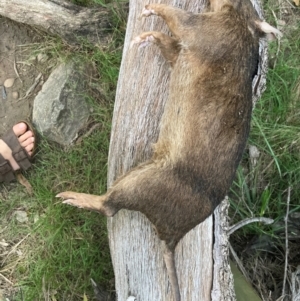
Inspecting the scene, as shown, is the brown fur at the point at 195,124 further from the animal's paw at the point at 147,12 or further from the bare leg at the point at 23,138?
the bare leg at the point at 23,138

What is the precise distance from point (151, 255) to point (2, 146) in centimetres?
139

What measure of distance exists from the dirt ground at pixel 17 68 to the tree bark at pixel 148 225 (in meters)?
1.00

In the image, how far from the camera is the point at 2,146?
127 inches

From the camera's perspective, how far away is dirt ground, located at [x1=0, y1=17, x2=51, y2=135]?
3.25 metres

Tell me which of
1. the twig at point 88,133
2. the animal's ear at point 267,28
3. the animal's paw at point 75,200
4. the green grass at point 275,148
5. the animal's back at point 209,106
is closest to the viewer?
the animal's back at point 209,106

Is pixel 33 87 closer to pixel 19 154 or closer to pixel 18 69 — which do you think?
pixel 18 69

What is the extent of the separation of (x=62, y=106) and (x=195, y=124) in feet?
4.06

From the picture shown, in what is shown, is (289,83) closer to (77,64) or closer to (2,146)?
(77,64)

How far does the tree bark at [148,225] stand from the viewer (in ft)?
7.91

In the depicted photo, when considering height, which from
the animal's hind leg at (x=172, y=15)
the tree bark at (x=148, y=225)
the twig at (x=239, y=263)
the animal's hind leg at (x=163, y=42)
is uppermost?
the animal's hind leg at (x=172, y=15)

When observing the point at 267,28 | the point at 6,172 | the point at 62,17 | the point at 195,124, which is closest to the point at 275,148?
the point at 267,28

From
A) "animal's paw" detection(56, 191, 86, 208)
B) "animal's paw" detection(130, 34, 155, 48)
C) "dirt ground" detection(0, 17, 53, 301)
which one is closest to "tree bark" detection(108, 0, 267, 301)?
"animal's paw" detection(130, 34, 155, 48)

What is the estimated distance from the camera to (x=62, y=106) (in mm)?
3166

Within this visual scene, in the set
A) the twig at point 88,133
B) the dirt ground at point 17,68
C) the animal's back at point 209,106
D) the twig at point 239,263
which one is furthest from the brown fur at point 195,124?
the dirt ground at point 17,68
